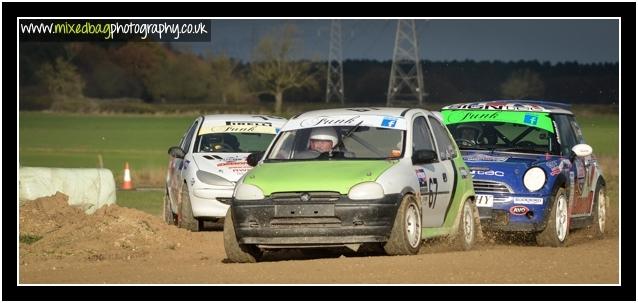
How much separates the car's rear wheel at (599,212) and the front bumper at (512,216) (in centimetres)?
222

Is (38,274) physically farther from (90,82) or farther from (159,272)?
(90,82)

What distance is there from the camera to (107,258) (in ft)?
49.7

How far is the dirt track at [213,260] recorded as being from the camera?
11.4m

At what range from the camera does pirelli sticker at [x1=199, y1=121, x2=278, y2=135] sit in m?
19.0

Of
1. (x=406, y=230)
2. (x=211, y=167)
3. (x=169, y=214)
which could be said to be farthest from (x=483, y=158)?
(x=169, y=214)

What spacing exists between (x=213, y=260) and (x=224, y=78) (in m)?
69.8

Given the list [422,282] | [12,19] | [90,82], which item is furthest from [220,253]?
[90,82]

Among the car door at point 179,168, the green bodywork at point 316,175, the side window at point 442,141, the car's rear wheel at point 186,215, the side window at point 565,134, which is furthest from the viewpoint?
the car door at point 179,168

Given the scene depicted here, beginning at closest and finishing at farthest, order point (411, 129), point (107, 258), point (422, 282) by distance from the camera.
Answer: point (422, 282) < point (411, 129) < point (107, 258)

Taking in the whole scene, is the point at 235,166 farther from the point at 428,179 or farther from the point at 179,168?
the point at 428,179

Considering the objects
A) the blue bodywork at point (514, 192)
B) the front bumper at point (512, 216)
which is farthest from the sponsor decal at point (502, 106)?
the front bumper at point (512, 216)

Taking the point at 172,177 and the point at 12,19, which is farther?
the point at 172,177

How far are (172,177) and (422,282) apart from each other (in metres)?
8.65

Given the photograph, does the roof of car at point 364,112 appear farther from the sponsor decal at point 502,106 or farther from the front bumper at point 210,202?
the front bumper at point 210,202
